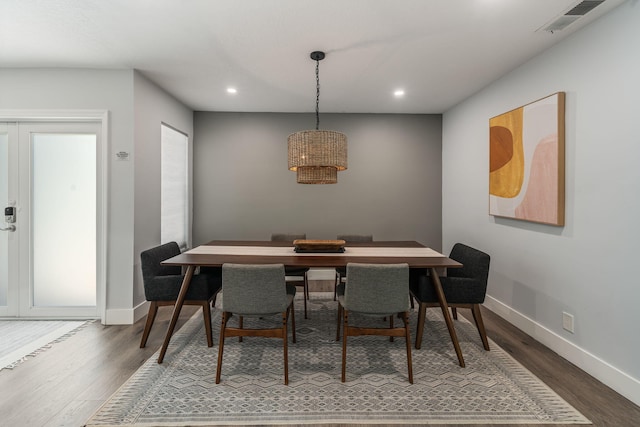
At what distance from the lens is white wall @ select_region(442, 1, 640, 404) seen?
202 cm

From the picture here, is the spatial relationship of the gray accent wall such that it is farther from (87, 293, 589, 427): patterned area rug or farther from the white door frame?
(87, 293, 589, 427): patterned area rug

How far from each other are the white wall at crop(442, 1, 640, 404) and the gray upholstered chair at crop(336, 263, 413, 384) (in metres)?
1.36

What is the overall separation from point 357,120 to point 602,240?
337cm

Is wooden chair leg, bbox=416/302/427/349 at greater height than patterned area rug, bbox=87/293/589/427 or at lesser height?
greater

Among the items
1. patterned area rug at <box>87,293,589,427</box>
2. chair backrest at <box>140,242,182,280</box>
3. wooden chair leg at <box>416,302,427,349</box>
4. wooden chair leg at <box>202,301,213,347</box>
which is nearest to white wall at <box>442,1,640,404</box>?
patterned area rug at <box>87,293,589,427</box>

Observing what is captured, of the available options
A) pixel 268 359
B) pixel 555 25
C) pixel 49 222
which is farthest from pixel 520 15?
pixel 49 222

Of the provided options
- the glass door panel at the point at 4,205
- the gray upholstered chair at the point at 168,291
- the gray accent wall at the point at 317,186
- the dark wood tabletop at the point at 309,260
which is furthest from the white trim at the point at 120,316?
the gray accent wall at the point at 317,186

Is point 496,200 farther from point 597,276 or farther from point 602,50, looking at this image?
point 602,50

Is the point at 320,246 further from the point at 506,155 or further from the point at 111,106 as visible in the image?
the point at 111,106

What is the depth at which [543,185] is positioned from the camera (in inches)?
106

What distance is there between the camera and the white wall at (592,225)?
2.02 metres

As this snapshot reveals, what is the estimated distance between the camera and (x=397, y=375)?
225cm

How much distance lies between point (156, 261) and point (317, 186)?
2606 millimetres

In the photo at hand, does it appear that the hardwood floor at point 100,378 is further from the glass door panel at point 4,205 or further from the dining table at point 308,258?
the glass door panel at point 4,205
